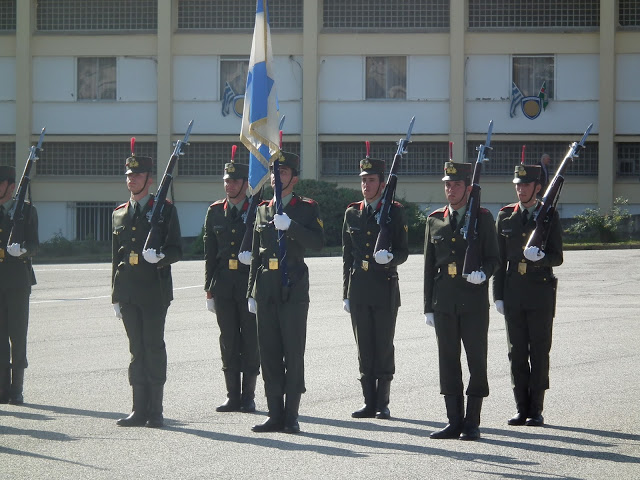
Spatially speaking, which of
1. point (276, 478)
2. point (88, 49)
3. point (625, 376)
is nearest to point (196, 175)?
point (88, 49)

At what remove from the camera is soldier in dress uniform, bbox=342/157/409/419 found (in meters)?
9.50

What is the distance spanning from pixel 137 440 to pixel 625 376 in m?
5.08

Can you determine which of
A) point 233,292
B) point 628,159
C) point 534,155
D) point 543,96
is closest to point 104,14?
point 543,96

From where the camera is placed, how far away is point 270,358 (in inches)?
348

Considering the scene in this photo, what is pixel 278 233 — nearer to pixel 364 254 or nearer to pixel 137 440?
pixel 364 254

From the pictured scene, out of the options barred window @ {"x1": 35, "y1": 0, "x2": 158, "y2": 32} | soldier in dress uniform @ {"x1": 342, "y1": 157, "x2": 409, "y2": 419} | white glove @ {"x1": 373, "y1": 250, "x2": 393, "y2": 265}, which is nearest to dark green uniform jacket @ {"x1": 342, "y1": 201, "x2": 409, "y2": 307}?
soldier in dress uniform @ {"x1": 342, "y1": 157, "x2": 409, "y2": 419}

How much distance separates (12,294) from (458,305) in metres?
4.29

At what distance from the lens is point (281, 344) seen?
29.2ft

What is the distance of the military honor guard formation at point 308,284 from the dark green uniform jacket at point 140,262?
12 millimetres

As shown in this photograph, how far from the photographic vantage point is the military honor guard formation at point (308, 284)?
28.6 feet

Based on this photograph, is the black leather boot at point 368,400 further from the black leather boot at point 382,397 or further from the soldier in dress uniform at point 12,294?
the soldier in dress uniform at point 12,294

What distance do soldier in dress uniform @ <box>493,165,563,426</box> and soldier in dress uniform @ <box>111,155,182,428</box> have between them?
273 centimetres

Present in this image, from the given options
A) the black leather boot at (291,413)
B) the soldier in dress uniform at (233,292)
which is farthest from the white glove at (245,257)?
the black leather boot at (291,413)

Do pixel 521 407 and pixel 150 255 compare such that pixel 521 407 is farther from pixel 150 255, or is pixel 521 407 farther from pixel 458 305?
pixel 150 255
